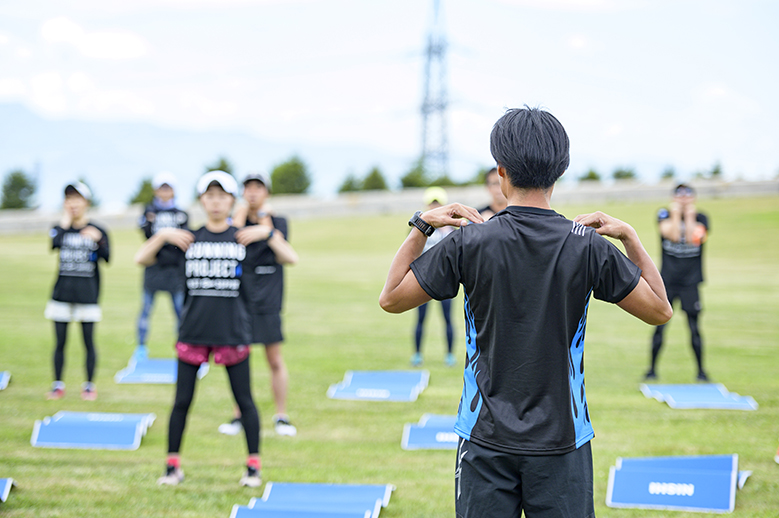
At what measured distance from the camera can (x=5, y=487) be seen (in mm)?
4461

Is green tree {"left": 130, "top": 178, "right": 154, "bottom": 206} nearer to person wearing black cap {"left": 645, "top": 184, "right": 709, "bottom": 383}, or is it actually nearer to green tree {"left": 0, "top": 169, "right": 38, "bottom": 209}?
green tree {"left": 0, "top": 169, "right": 38, "bottom": 209}

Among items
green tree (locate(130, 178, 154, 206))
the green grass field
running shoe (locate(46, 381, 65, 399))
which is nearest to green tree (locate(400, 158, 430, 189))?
green tree (locate(130, 178, 154, 206))

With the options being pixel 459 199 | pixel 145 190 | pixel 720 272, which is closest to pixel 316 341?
pixel 720 272

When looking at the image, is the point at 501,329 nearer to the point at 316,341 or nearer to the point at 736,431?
the point at 736,431

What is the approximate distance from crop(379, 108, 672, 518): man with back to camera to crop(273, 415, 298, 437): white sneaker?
157 inches

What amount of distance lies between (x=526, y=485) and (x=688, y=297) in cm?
635

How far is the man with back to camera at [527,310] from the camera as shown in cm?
227

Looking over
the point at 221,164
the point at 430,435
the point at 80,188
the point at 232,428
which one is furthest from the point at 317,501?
the point at 221,164

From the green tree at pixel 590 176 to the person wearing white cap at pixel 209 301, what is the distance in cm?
4018

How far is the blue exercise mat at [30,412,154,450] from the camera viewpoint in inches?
224

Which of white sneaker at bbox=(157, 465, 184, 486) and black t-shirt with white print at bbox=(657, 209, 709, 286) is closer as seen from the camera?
white sneaker at bbox=(157, 465, 184, 486)

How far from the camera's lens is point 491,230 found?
2291 millimetres

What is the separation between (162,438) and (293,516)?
2.46 meters

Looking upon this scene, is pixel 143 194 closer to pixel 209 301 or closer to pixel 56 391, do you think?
pixel 56 391
